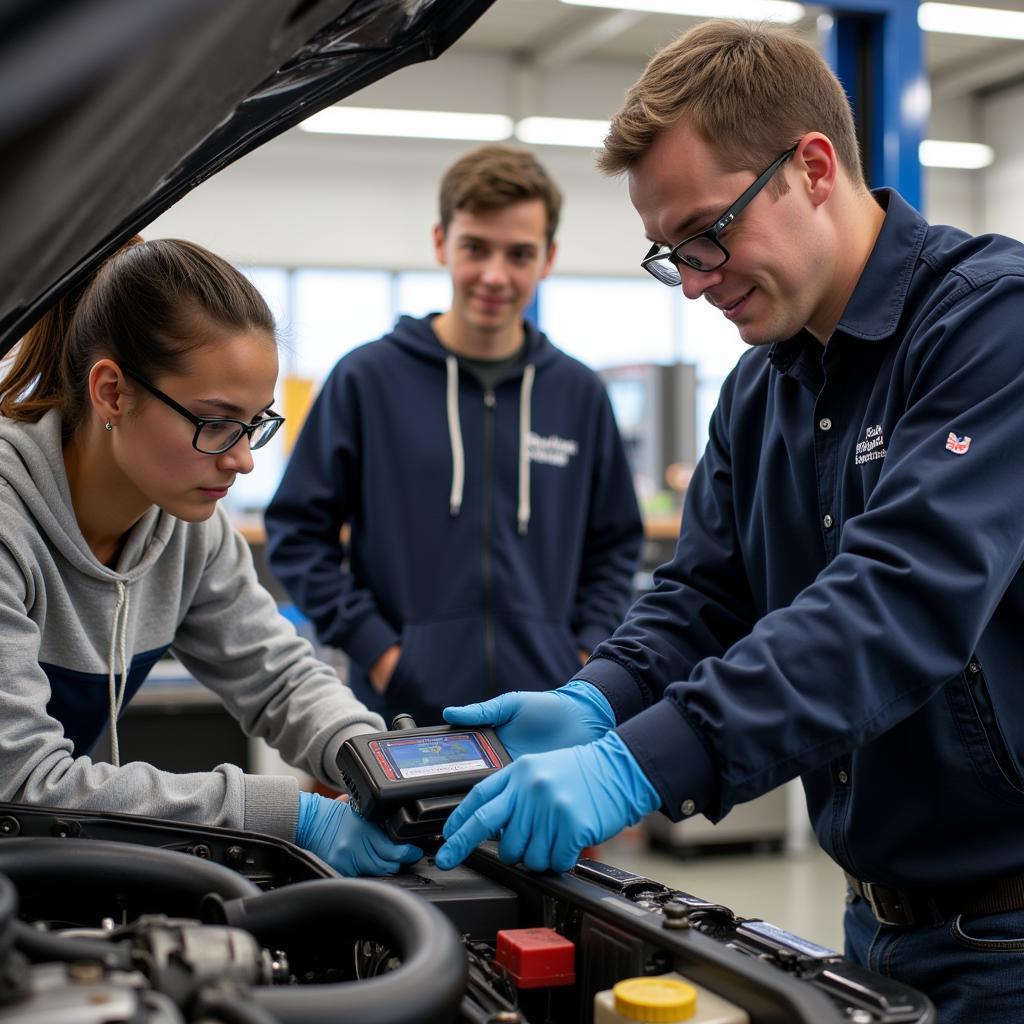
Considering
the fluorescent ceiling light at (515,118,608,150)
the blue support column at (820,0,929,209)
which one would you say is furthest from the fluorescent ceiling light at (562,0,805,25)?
the blue support column at (820,0,929,209)

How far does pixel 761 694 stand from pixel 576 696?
1.05 feet

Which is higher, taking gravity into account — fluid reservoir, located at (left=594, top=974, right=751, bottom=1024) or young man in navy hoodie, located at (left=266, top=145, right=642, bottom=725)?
young man in navy hoodie, located at (left=266, top=145, right=642, bottom=725)

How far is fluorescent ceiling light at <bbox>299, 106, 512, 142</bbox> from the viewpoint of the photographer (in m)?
8.53

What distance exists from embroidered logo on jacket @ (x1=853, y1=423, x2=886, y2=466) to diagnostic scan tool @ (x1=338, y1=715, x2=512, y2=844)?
0.44 meters

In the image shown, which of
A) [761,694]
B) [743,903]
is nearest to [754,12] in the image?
[743,903]

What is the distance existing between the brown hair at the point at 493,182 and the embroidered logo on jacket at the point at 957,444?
128cm

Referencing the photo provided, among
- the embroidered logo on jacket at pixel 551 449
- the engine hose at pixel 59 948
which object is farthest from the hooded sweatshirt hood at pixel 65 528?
the embroidered logo on jacket at pixel 551 449

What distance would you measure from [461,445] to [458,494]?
0.31 ft

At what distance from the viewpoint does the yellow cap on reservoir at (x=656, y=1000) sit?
2.25ft

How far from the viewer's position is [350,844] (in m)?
1.06

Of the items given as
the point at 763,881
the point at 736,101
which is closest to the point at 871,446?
the point at 736,101

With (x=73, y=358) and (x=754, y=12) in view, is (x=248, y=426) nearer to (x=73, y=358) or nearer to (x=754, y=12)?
(x=73, y=358)

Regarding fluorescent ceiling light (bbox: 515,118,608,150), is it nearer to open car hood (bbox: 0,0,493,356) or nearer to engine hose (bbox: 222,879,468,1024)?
open car hood (bbox: 0,0,493,356)

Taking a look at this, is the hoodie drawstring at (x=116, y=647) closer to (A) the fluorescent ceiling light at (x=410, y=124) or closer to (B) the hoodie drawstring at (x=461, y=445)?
(B) the hoodie drawstring at (x=461, y=445)
